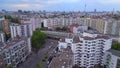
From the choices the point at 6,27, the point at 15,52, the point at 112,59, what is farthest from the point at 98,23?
the point at 15,52

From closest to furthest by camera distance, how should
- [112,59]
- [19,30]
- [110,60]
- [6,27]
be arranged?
[112,59]
[110,60]
[19,30]
[6,27]

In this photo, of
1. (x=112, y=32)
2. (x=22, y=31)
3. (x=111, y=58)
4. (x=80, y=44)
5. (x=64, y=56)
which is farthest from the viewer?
(x=112, y=32)

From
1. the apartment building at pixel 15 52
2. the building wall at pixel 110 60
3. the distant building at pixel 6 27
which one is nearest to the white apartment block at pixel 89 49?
the building wall at pixel 110 60

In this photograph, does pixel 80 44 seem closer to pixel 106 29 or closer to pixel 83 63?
pixel 83 63

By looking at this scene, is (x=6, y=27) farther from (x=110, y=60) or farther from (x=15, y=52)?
(x=110, y=60)

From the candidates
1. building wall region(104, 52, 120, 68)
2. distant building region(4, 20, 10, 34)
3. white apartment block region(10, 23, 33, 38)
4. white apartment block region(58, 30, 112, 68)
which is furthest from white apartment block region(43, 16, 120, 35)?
building wall region(104, 52, 120, 68)

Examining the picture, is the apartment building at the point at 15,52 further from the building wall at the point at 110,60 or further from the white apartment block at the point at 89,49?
the building wall at the point at 110,60

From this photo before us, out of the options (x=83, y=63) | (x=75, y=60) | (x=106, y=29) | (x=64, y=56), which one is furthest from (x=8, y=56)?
(x=106, y=29)
